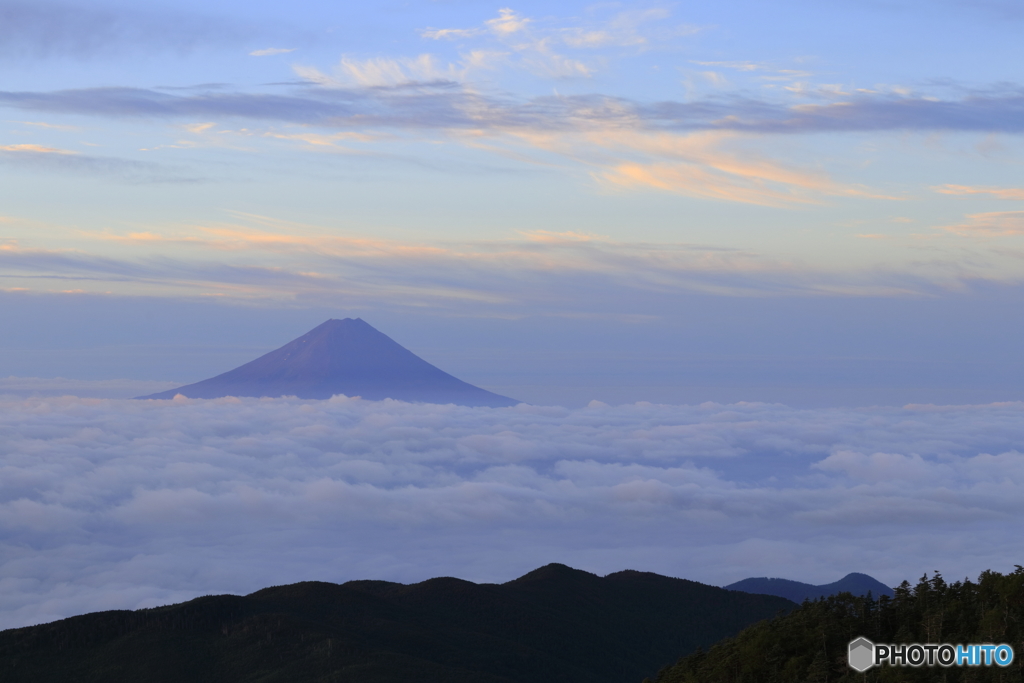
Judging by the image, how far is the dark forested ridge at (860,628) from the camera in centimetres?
8494

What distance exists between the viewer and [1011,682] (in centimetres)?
6919

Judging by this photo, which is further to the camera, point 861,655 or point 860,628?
point 860,628

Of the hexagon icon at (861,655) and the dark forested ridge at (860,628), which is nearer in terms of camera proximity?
the hexagon icon at (861,655)

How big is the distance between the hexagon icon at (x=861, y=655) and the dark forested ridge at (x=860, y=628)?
0.75 m

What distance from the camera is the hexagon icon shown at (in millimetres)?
80356

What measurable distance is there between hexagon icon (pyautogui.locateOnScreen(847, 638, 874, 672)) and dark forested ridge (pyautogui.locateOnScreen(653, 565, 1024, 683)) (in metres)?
0.75

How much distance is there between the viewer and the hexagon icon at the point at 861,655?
8036cm

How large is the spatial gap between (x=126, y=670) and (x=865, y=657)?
15876 cm

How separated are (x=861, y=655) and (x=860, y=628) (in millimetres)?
12083

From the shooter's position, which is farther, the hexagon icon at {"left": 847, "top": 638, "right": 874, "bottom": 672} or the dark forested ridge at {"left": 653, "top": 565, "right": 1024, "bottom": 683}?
the dark forested ridge at {"left": 653, "top": 565, "right": 1024, "bottom": 683}

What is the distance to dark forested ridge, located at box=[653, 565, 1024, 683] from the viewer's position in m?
84.9

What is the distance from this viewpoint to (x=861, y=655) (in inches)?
3334

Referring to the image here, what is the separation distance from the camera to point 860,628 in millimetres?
96125

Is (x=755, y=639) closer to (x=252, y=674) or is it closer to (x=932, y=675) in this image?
(x=932, y=675)
